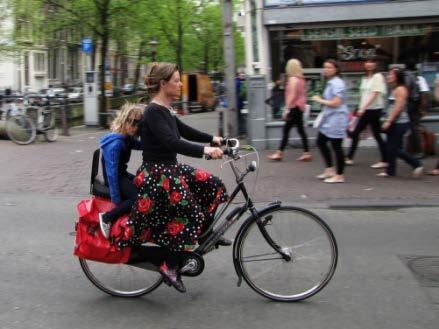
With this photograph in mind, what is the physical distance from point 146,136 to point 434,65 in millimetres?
10144

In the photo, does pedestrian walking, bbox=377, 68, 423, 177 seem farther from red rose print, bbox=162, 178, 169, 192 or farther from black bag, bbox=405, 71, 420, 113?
red rose print, bbox=162, 178, 169, 192

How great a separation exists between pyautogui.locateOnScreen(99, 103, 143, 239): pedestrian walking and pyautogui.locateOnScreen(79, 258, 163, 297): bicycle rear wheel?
0.39 m

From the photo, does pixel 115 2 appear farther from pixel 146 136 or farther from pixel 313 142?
pixel 146 136

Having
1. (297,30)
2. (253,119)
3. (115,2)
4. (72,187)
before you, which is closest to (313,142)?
(253,119)

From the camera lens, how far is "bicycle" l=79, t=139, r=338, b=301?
3953 mm

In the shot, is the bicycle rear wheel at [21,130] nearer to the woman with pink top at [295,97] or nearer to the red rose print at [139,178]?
the woman with pink top at [295,97]

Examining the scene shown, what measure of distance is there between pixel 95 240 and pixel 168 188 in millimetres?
670

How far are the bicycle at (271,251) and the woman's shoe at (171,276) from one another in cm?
5

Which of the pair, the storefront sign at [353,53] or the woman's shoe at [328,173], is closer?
the woman's shoe at [328,173]

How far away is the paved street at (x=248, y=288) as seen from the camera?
3.80m

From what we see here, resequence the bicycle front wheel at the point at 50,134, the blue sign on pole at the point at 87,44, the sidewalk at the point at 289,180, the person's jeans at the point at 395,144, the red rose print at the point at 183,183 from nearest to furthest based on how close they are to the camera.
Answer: the red rose print at the point at 183,183, the sidewalk at the point at 289,180, the person's jeans at the point at 395,144, the bicycle front wheel at the point at 50,134, the blue sign on pole at the point at 87,44

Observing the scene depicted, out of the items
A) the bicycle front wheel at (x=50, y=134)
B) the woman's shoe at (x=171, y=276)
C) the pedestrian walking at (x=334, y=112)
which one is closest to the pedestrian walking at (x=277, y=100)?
the pedestrian walking at (x=334, y=112)

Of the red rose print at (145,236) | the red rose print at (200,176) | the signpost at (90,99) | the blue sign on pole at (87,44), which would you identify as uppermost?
the blue sign on pole at (87,44)

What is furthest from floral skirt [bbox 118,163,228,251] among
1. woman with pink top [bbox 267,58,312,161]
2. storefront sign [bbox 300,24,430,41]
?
storefront sign [bbox 300,24,430,41]
